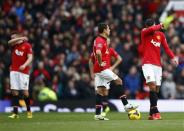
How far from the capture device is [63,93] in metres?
28.8

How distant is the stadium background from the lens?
28805 mm

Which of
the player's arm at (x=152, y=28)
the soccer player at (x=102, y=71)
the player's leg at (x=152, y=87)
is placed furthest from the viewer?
the soccer player at (x=102, y=71)

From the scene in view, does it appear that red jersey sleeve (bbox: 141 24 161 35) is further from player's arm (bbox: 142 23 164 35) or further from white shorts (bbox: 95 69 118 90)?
white shorts (bbox: 95 69 118 90)

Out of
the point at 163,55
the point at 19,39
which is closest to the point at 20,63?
the point at 19,39

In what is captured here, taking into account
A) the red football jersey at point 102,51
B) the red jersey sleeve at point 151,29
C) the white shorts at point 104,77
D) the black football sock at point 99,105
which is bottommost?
the black football sock at point 99,105

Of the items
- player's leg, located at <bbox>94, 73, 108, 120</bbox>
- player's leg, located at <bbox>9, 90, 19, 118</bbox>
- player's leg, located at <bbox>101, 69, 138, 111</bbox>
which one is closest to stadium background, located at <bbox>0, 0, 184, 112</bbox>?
player's leg, located at <bbox>9, 90, 19, 118</bbox>

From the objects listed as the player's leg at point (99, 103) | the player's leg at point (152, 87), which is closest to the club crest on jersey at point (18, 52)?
→ the player's leg at point (99, 103)

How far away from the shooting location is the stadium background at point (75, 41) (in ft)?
94.5

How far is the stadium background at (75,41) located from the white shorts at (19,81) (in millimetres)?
6150

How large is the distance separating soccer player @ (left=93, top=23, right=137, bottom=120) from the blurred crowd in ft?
27.9

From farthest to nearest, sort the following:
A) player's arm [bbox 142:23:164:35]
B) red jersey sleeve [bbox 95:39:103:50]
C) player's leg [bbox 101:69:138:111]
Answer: player's leg [bbox 101:69:138:111]
red jersey sleeve [bbox 95:39:103:50]
player's arm [bbox 142:23:164:35]

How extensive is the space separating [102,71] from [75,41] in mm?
11270

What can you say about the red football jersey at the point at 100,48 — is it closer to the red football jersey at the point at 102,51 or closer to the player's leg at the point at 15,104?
the red football jersey at the point at 102,51

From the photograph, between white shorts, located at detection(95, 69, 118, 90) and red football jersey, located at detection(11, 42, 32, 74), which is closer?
white shorts, located at detection(95, 69, 118, 90)
